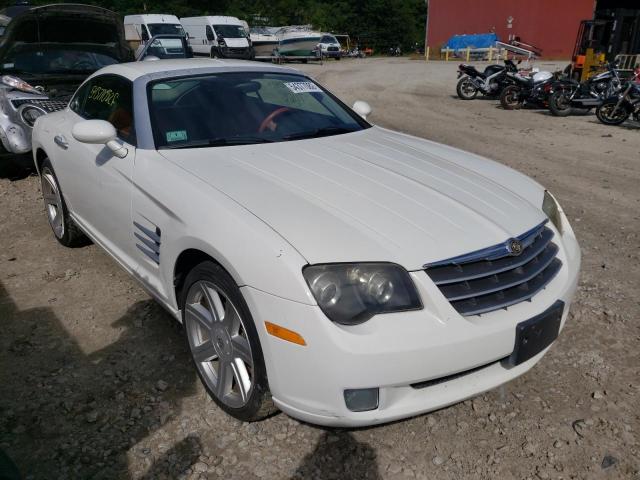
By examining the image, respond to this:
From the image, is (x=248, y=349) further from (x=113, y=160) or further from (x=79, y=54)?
(x=79, y=54)

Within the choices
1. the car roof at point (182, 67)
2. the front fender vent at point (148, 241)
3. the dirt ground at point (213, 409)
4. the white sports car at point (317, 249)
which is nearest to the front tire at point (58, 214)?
the dirt ground at point (213, 409)

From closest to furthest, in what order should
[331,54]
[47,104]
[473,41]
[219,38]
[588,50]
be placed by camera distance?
[47,104], [588,50], [219,38], [473,41], [331,54]

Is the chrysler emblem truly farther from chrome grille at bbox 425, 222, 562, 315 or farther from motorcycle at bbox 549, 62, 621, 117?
motorcycle at bbox 549, 62, 621, 117

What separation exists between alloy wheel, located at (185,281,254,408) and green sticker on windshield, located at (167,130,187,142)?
953 millimetres

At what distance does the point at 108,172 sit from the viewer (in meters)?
3.17

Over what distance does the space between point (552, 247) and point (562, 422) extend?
809mm

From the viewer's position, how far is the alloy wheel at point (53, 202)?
4.26m

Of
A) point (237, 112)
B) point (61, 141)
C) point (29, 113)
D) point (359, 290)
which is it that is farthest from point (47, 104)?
point (359, 290)

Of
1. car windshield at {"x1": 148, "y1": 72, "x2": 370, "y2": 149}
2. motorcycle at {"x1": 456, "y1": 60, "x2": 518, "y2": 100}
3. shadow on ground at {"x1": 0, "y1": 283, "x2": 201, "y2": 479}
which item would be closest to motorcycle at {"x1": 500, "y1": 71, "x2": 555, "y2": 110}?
motorcycle at {"x1": 456, "y1": 60, "x2": 518, "y2": 100}

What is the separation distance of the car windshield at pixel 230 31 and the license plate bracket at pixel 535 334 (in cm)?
2795

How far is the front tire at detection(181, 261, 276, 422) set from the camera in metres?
2.19

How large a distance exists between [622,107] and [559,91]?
1.64m

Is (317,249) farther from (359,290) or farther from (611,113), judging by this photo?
(611,113)

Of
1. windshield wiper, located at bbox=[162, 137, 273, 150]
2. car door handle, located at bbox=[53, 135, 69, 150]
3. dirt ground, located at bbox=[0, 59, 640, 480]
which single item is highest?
windshield wiper, located at bbox=[162, 137, 273, 150]
